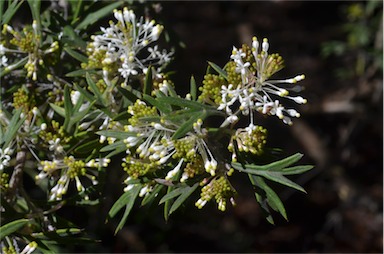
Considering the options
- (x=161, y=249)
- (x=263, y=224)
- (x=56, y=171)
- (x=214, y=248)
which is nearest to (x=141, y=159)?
(x=56, y=171)

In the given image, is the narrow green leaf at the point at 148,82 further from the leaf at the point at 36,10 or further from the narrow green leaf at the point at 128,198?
the leaf at the point at 36,10

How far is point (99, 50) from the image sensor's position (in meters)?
1.41

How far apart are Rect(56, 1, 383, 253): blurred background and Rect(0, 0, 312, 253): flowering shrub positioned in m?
0.94

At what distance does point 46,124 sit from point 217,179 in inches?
16.9

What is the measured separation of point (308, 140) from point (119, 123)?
110 inches

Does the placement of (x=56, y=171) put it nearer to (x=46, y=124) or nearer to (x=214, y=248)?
(x=46, y=124)

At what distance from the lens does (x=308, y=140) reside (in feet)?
13.0

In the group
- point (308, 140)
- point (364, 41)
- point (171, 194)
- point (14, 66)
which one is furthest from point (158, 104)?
point (308, 140)

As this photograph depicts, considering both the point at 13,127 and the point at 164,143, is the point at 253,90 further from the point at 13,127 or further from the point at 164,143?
the point at 13,127

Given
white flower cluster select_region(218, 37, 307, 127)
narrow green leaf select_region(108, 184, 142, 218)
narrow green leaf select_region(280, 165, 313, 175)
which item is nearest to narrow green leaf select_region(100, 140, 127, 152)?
narrow green leaf select_region(108, 184, 142, 218)

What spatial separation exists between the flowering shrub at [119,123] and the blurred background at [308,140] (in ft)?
3.07

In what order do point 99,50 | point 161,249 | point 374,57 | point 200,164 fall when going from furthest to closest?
point 374,57, point 161,249, point 99,50, point 200,164

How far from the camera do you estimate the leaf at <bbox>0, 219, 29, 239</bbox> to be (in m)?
1.26

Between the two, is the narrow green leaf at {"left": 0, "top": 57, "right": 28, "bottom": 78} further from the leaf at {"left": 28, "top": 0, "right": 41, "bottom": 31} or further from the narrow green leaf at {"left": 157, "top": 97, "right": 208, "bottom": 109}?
the narrow green leaf at {"left": 157, "top": 97, "right": 208, "bottom": 109}
